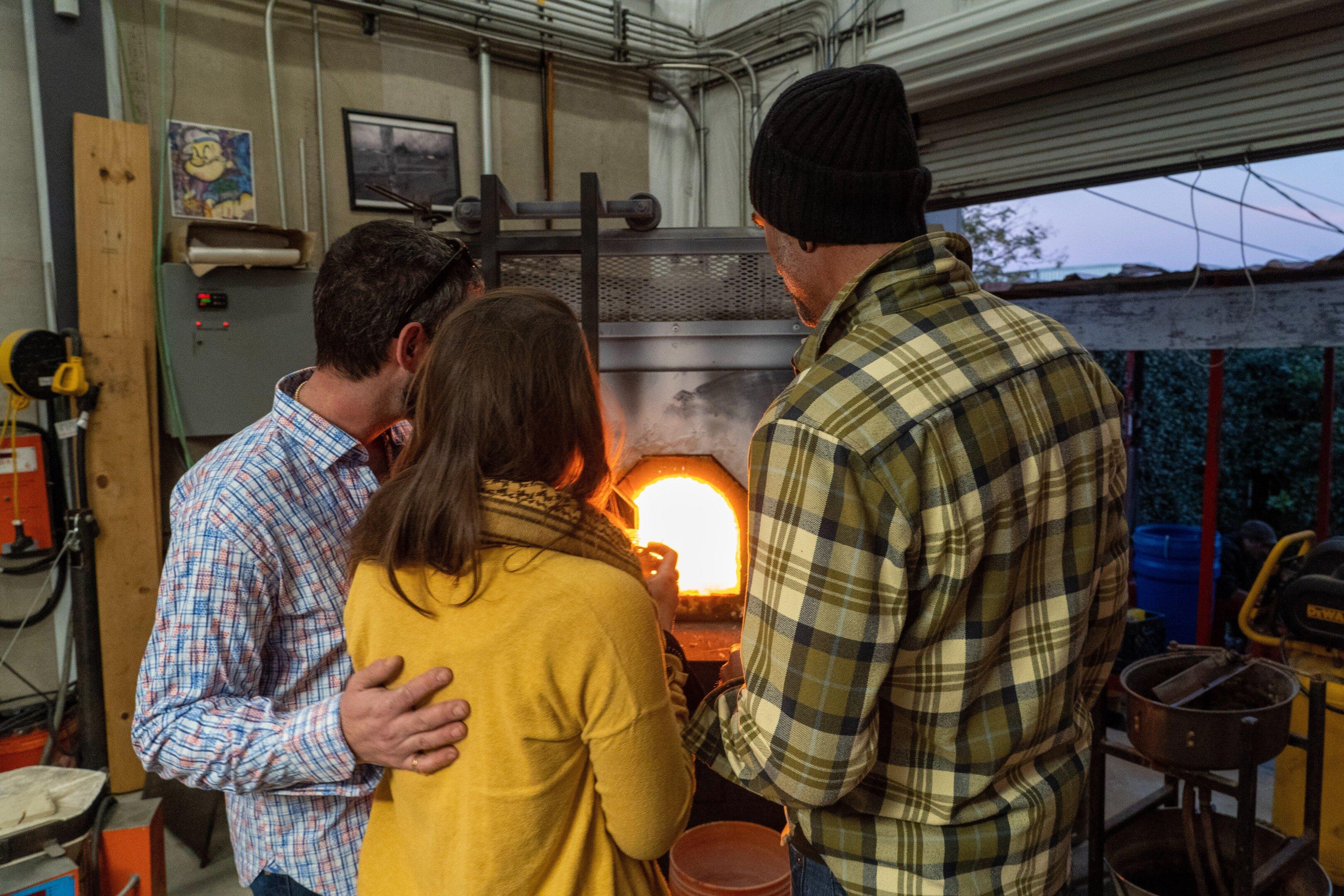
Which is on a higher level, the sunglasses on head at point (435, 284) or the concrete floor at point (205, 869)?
the sunglasses on head at point (435, 284)

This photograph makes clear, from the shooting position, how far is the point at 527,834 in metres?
0.87

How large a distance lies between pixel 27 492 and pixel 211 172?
4.30ft

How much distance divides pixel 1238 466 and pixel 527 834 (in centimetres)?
627

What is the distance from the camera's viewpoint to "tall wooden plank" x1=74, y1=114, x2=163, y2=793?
2.79 meters

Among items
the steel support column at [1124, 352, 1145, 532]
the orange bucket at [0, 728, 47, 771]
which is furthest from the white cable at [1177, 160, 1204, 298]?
the orange bucket at [0, 728, 47, 771]

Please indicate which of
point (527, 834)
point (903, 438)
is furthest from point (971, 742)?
point (527, 834)

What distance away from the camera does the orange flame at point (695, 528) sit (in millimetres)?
2209

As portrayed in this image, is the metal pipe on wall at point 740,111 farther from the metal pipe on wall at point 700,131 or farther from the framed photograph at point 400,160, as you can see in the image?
the framed photograph at point 400,160

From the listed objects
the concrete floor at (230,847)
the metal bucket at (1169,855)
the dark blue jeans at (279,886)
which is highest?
the dark blue jeans at (279,886)

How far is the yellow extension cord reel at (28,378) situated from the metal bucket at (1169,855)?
3426mm

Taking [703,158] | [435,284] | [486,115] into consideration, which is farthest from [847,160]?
[703,158]

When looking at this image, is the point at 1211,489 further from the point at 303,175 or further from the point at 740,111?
the point at 303,175

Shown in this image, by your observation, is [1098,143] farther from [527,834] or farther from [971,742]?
[527,834]

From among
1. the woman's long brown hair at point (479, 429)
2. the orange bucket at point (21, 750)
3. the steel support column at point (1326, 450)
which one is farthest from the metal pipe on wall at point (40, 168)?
the steel support column at point (1326, 450)
